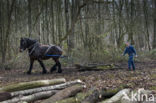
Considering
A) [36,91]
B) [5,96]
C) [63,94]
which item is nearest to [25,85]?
[36,91]

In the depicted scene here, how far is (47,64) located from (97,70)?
197 inches

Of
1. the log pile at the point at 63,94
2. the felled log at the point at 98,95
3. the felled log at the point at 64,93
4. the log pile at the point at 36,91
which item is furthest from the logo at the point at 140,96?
the log pile at the point at 36,91

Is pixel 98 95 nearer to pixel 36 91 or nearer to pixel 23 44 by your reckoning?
pixel 36 91

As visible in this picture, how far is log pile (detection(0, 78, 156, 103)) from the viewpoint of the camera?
4.37 m

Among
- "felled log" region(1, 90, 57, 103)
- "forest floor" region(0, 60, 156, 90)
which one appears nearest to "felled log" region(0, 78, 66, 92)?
"felled log" region(1, 90, 57, 103)

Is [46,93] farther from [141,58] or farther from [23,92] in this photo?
[141,58]

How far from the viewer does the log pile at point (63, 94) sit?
437 centimetres

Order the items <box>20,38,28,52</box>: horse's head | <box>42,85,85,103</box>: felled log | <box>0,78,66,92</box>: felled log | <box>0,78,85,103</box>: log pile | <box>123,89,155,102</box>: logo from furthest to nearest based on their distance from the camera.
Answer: <box>20,38,28,52</box>: horse's head → <box>0,78,66,92</box>: felled log → <box>0,78,85,103</box>: log pile → <box>42,85,85,103</box>: felled log → <box>123,89,155,102</box>: logo

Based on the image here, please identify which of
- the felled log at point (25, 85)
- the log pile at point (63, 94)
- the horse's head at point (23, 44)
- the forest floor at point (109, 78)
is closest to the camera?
the log pile at point (63, 94)

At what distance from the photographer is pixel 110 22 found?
15.4 meters

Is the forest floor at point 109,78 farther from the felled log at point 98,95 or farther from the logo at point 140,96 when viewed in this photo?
the logo at point 140,96

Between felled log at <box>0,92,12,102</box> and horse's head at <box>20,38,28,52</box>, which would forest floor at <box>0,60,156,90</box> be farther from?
felled log at <box>0,92,12,102</box>

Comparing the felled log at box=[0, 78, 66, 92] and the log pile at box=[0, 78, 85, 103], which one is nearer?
the log pile at box=[0, 78, 85, 103]

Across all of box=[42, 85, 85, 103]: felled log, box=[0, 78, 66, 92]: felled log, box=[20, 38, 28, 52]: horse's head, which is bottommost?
box=[42, 85, 85, 103]: felled log
